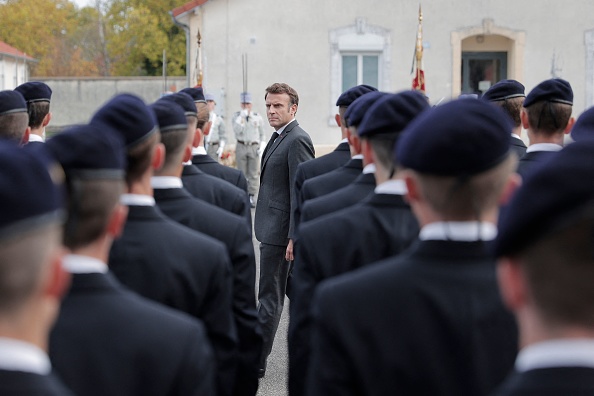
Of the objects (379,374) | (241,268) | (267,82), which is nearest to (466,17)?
(267,82)

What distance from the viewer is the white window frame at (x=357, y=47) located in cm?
2641

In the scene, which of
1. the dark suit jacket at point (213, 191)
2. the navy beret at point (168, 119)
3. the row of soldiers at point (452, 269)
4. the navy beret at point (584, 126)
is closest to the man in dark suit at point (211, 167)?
the dark suit jacket at point (213, 191)

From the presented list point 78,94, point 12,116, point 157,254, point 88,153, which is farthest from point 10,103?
point 78,94

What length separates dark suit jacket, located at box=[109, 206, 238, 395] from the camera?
3230 millimetres

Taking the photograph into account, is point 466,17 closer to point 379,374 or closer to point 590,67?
point 590,67

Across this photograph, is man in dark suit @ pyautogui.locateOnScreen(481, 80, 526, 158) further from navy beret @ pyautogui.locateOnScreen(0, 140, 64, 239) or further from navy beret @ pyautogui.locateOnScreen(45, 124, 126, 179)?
navy beret @ pyautogui.locateOnScreen(0, 140, 64, 239)

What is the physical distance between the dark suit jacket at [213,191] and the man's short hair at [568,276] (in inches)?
132

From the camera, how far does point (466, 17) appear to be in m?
26.7

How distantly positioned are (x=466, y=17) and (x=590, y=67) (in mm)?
3535

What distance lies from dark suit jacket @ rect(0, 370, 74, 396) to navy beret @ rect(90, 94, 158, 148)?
5.25 ft

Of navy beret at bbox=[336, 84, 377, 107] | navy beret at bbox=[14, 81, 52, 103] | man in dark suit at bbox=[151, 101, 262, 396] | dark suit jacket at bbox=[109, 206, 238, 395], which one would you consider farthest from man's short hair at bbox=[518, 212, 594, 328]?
navy beret at bbox=[14, 81, 52, 103]

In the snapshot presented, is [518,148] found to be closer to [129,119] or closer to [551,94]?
[551,94]

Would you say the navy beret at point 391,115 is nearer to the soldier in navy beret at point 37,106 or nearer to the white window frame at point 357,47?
the soldier in navy beret at point 37,106

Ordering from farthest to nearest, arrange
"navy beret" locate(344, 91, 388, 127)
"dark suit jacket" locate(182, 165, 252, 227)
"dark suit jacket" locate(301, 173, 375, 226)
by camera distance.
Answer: "dark suit jacket" locate(182, 165, 252, 227)
"navy beret" locate(344, 91, 388, 127)
"dark suit jacket" locate(301, 173, 375, 226)
